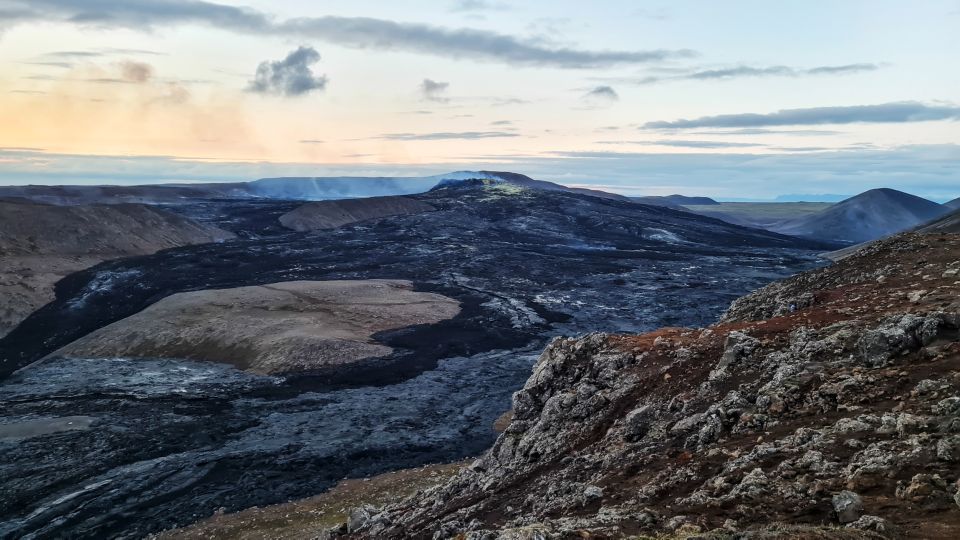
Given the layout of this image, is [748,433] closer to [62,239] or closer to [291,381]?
[291,381]

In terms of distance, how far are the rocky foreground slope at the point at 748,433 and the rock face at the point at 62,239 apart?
68.8 meters

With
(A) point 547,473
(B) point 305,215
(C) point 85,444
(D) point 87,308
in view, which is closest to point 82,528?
(C) point 85,444

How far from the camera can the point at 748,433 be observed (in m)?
15.8

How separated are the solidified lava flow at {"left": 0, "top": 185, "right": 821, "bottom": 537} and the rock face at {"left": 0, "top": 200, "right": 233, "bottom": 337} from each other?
3508 mm

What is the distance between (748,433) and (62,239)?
377 ft

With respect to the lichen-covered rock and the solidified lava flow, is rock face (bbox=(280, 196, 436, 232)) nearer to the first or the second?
the solidified lava flow

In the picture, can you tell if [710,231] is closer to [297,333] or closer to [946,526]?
[297,333]

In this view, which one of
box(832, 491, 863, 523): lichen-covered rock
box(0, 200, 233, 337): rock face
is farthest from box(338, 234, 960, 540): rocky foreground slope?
box(0, 200, 233, 337): rock face

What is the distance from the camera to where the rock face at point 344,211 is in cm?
15225

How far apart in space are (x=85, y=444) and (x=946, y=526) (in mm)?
44091

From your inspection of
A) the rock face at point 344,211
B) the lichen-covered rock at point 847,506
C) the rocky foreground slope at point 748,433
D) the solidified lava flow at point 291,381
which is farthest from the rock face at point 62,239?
→ the lichen-covered rock at point 847,506

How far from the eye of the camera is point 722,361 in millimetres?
19375

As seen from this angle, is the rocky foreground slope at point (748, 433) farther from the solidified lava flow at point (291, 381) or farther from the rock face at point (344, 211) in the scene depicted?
the rock face at point (344, 211)

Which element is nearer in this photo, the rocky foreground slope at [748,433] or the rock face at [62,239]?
the rocky foreground slope at [748,433]
